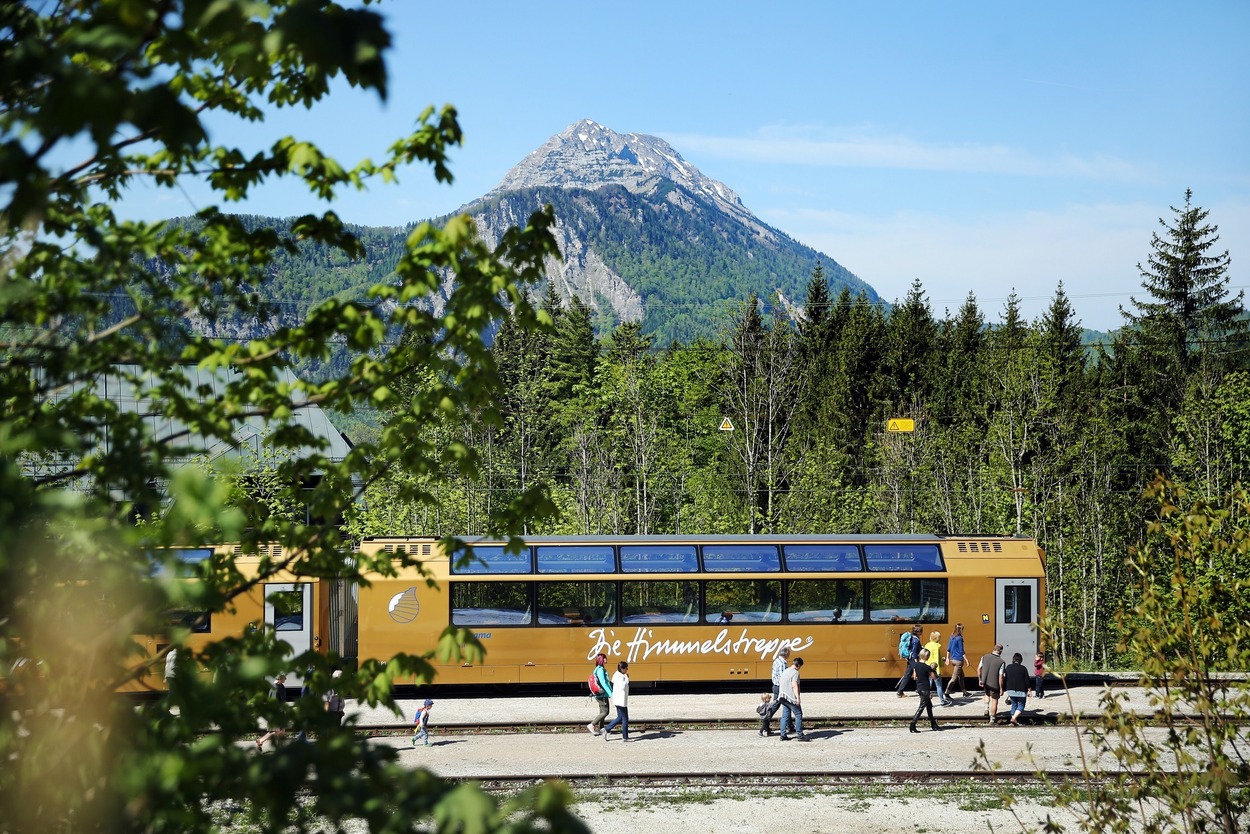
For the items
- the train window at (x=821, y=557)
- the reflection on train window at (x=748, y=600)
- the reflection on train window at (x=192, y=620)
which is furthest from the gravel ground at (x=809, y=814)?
the reflection on train window at (x=192, y=620)

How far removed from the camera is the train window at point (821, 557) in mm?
24828

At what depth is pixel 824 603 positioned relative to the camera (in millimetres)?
24781

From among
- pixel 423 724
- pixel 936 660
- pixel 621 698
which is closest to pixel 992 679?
pixel 936 660

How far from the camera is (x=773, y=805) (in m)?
15.6

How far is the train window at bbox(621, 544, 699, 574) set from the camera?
80.3 ft

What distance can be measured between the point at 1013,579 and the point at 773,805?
11.9 meters

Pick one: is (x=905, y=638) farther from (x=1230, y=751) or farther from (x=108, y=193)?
(x=108, y=193)

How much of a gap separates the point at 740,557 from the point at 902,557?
3794 millimetres

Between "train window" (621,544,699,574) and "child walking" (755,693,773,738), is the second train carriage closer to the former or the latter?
"train window" (621,544,699,574)

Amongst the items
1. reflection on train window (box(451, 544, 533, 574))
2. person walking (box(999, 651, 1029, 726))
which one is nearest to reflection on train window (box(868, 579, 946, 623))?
person walking (box(999, 651, 1029, 726))

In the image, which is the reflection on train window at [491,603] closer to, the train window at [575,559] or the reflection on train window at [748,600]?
the train window at [575,559]

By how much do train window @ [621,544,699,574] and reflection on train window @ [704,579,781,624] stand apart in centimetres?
79

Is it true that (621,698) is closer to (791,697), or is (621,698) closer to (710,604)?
(791,697)

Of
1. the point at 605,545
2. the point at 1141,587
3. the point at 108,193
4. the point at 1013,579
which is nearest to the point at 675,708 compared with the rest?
the point at 605,545
